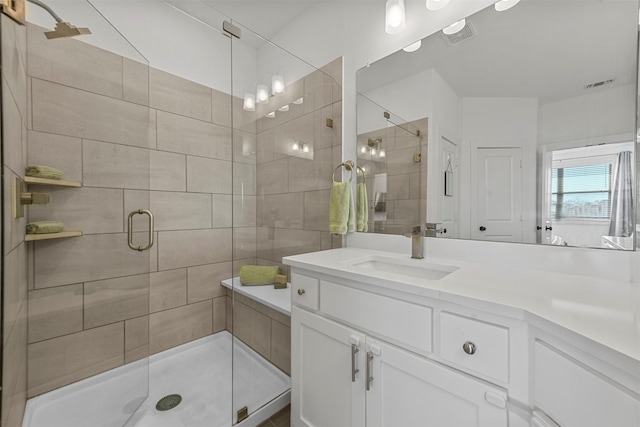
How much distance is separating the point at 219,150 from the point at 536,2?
2.13m

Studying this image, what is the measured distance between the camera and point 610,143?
→ 0.94m

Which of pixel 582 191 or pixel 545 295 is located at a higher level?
pixel 582 191

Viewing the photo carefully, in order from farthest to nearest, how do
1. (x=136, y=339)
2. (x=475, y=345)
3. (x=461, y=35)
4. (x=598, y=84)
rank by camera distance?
(x=136, y=339)
(x=461, y=35)
(x=598, y=84)
(x=475, y=345)

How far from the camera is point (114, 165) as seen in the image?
1.69 m

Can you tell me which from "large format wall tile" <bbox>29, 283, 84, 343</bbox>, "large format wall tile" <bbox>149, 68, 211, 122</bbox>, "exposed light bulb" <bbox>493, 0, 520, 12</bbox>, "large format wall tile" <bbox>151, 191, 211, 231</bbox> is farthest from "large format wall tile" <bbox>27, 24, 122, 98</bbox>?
"exposed light bulb" <bbox>493, 0, 520, 12</bbox>

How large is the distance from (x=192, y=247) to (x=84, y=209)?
0.73m

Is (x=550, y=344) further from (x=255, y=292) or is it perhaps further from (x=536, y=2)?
(x=255, y=292)

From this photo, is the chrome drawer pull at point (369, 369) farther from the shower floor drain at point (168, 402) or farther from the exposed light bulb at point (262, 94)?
the exposed light bulb at point (262, 94)

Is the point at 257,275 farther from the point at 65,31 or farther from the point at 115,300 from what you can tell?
the point at 65,31

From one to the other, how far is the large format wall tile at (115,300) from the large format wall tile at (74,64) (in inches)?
46.8

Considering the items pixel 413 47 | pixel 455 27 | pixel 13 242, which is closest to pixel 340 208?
pixel 413 47

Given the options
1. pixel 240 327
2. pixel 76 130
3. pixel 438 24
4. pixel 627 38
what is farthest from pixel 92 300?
pixel 627 38

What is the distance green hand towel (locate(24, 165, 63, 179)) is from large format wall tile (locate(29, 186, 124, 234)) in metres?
0.11

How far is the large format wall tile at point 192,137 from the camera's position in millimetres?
1970
